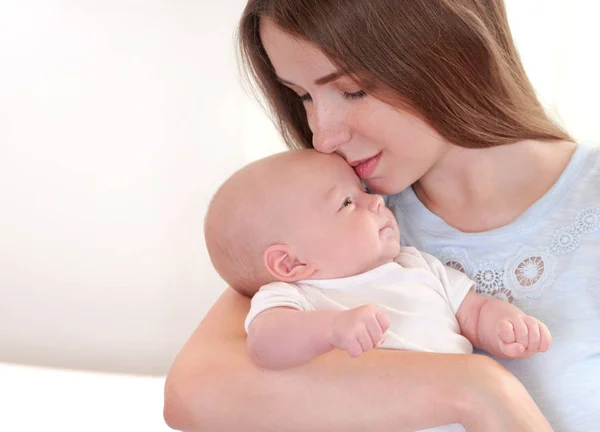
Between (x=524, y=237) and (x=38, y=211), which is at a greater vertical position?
(x=524, y=237)

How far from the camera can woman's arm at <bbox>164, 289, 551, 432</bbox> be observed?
46.1 inches

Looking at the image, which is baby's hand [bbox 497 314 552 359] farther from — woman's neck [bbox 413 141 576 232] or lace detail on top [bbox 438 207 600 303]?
woman's neck [bbox 413 141 576 232]

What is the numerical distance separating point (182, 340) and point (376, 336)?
2.07 metres

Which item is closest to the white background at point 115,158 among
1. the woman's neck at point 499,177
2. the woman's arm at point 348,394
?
the woman's neck at point 499,177

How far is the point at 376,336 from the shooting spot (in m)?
1.09

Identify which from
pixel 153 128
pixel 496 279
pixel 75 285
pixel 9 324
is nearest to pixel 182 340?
pixel 75 285

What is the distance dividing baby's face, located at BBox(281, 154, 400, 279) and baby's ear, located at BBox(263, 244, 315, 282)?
0.05 feet

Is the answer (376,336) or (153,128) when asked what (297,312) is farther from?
(153,128)

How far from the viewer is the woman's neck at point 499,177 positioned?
1.50m

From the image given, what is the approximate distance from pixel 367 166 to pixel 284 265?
0.84 ft

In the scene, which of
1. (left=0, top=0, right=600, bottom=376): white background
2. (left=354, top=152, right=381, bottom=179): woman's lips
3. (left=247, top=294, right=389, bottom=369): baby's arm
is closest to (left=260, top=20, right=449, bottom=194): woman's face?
(left=354, top=152, right=381, bottom=179): woman's lips

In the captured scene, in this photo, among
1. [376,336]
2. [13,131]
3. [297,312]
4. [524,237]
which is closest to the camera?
[376,336]

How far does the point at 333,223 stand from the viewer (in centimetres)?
137

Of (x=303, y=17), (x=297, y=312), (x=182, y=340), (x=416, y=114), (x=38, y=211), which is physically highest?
(x=303, y=17)
